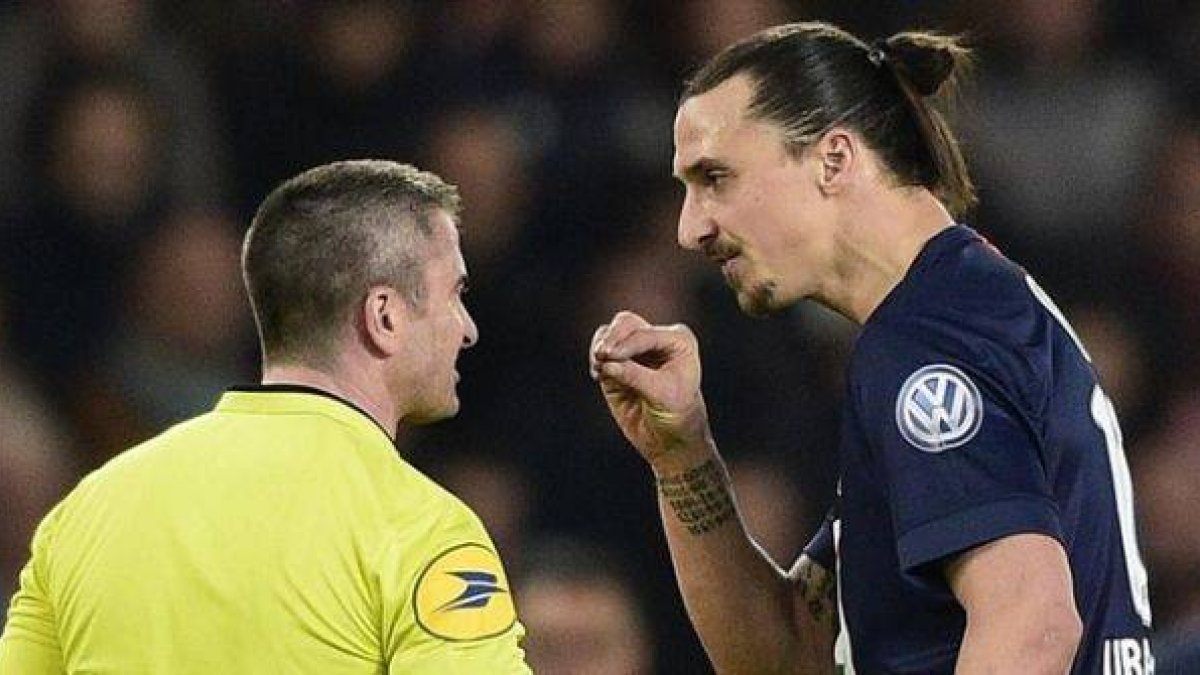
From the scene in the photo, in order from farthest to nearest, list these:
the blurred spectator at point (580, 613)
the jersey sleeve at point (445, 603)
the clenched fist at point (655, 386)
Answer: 1. the blurred spectator at point (580, 613)
2. the clenched fist at point (655, 386)
3. the jersey sleeve at point (445, 603)

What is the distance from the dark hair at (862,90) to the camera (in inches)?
77.5

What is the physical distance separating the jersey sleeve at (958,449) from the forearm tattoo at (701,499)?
472 mm

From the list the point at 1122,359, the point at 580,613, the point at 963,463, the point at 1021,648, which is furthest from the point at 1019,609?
the point at 1122,359

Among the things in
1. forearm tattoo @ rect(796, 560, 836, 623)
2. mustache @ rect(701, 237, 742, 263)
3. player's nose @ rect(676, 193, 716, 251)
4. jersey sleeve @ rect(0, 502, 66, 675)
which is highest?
player's nose @ rect(676, 193, 716, 251)

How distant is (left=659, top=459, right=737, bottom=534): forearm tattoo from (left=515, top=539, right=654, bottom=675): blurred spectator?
1.26 meters

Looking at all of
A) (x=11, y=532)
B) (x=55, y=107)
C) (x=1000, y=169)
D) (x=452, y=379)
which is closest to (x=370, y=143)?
(x=55, y=107)

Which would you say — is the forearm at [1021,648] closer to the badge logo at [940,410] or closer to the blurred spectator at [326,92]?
the badge logo at [940,410]

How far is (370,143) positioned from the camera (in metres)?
3.79

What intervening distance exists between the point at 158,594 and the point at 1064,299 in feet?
7.75

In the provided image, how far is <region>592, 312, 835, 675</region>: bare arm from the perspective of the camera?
7.16ft

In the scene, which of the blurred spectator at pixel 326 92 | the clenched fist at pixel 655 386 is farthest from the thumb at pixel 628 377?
the blurred spectator at pixel 326 92

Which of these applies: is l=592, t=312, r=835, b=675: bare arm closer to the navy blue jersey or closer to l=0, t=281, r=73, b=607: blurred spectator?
the navy blue jersey

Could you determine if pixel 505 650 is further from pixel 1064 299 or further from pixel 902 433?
pixel 1064 299

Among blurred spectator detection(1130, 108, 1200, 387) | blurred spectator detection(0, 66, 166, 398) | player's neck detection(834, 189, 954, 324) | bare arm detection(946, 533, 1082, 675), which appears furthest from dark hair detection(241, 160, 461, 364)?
blurred spectator detection(1130, 108, 1200, 387)
